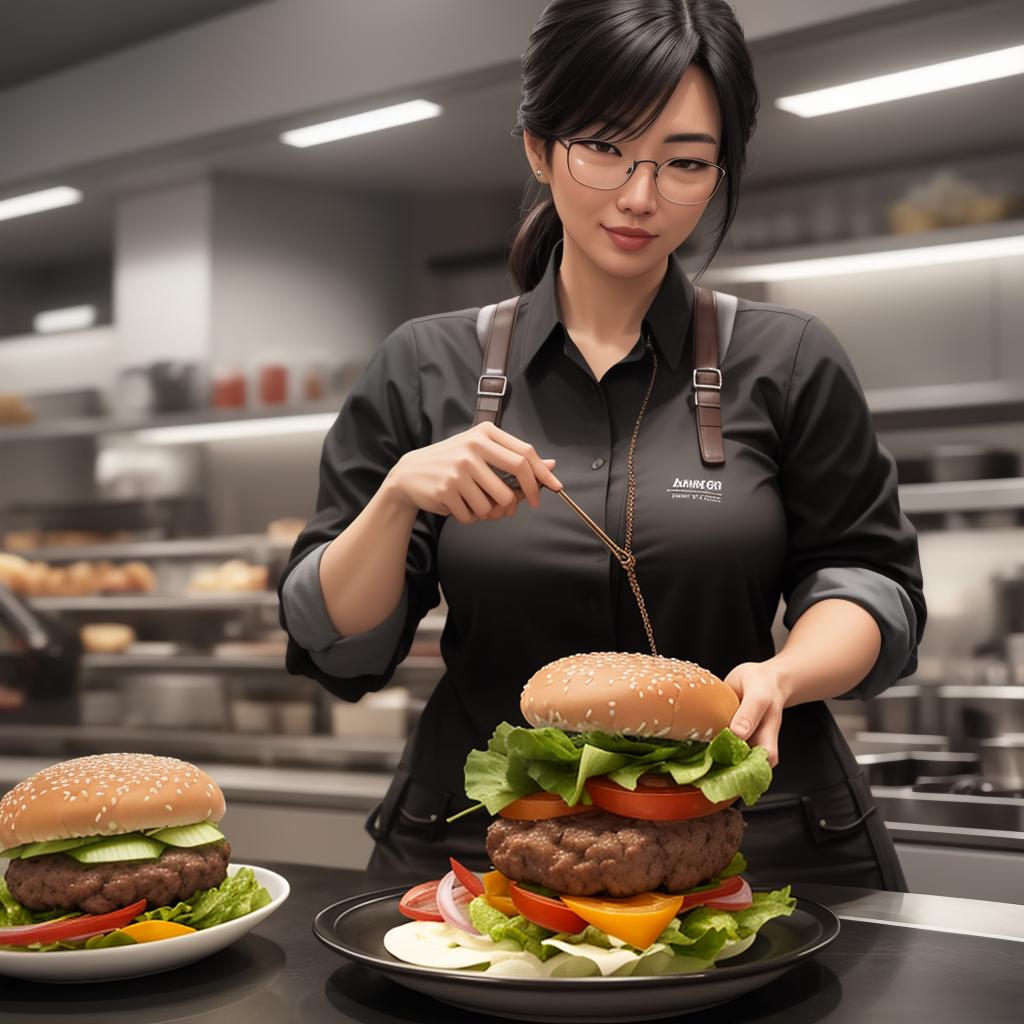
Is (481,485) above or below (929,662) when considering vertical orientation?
above

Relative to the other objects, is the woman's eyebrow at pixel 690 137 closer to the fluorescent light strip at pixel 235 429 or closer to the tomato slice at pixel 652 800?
the tomato slice at pixel 652 800

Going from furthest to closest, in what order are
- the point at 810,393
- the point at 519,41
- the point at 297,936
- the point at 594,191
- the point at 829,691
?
the point at 519,41, the point at 810,393, the point at 594,191, the point at 829,691, the point at 297,936

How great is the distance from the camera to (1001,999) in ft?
3.41

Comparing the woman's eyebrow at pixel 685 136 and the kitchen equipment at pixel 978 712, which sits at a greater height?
the woman's eyebrow at pixel 685 136

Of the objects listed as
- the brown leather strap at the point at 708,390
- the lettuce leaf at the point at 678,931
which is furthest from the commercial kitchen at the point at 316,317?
the lettuce leaf at the point at 678,931

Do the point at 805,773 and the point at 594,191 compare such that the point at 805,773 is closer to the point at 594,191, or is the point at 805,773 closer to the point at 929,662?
the point at 594,191

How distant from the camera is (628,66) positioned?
1548 millimetres

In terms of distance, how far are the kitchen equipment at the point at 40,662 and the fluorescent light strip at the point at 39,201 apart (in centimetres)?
164

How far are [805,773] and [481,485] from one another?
578 mm

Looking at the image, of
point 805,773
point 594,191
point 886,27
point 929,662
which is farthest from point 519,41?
point 805,773

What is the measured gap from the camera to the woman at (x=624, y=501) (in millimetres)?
1566

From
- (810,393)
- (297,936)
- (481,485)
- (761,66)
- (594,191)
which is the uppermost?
(761,66)

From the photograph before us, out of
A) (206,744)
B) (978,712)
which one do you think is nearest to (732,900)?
(978,712)

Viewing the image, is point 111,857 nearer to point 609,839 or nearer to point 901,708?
point 609,839
